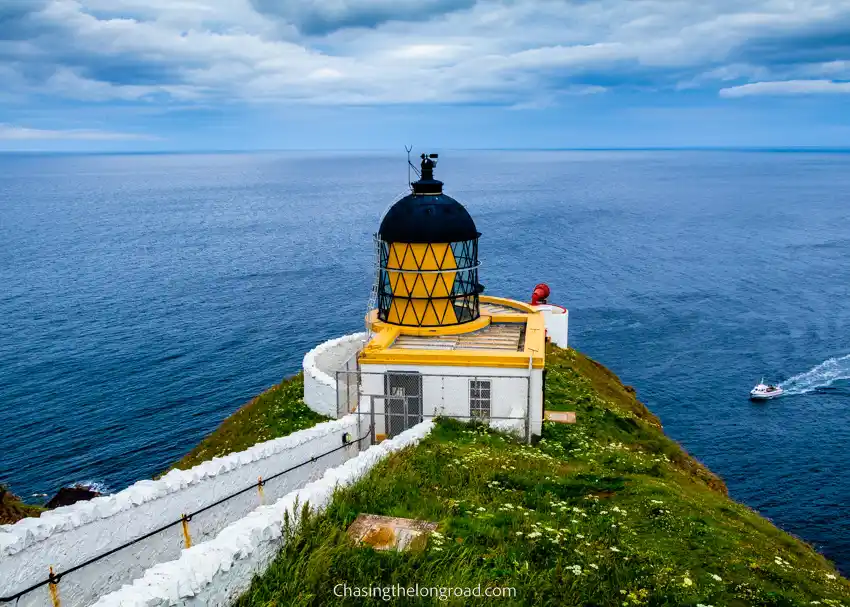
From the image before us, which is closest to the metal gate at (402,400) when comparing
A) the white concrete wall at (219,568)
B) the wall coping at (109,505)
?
the wall coping at (109,505)

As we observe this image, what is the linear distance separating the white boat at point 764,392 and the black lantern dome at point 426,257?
33.3 metres

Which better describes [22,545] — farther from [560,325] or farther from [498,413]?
[560,325]

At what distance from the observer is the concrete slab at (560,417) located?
27.2 meters

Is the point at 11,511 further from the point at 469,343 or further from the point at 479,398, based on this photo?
the point at 469,343

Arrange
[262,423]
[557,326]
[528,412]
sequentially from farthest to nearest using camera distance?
[557,326], [262,423], [528,412]

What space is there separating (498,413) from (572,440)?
8.83 ft

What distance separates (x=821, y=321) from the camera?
71438 millimetres

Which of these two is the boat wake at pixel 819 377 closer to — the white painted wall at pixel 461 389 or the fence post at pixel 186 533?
the white painted wall at pixel 461 389

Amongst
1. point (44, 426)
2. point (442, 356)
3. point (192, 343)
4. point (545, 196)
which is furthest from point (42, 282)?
point (545, 196)

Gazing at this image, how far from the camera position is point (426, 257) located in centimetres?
2811

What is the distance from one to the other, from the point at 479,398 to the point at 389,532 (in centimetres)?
1294

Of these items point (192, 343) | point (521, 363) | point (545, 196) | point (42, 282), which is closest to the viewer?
point (521, 363)

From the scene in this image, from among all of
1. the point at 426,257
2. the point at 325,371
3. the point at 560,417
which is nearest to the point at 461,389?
the point at 560,417

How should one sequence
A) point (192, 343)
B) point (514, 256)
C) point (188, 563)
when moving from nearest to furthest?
point (188, 563) < point (192, 343) < point (514, 256)
